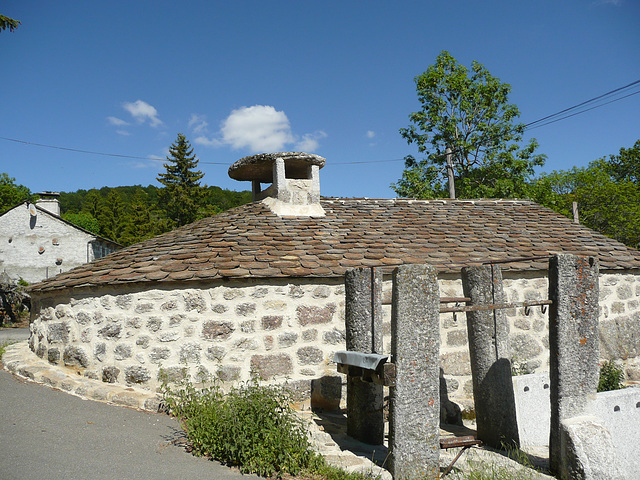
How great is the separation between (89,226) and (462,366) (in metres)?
43.0

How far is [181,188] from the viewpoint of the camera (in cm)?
3094

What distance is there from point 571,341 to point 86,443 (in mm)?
4623

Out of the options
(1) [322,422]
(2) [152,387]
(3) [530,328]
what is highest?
(3) [530,328]

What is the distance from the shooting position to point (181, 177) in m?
31.9

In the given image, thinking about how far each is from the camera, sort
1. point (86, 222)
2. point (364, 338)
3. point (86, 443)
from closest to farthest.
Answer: point (86, 443)
point (364, 338)
point (86, 222)

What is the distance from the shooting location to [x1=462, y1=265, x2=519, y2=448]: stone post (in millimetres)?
4824

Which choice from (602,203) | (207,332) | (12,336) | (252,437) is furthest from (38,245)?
(602,203)

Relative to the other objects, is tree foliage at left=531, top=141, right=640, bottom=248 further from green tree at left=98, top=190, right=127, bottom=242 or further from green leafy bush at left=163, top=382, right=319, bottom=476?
green tree at left=98, top=190, right=127, bottom=242

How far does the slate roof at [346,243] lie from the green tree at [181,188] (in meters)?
22.7

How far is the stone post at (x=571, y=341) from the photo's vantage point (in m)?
4.05

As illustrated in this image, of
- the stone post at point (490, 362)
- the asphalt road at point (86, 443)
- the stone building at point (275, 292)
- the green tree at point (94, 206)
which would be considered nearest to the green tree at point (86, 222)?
the green tree at point (94, 206)

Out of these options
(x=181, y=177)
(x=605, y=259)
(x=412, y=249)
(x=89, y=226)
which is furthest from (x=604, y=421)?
(x=89, y=226)

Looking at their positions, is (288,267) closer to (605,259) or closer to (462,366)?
(462,366)

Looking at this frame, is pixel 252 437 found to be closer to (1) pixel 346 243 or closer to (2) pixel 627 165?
(1) pixel 346 243
